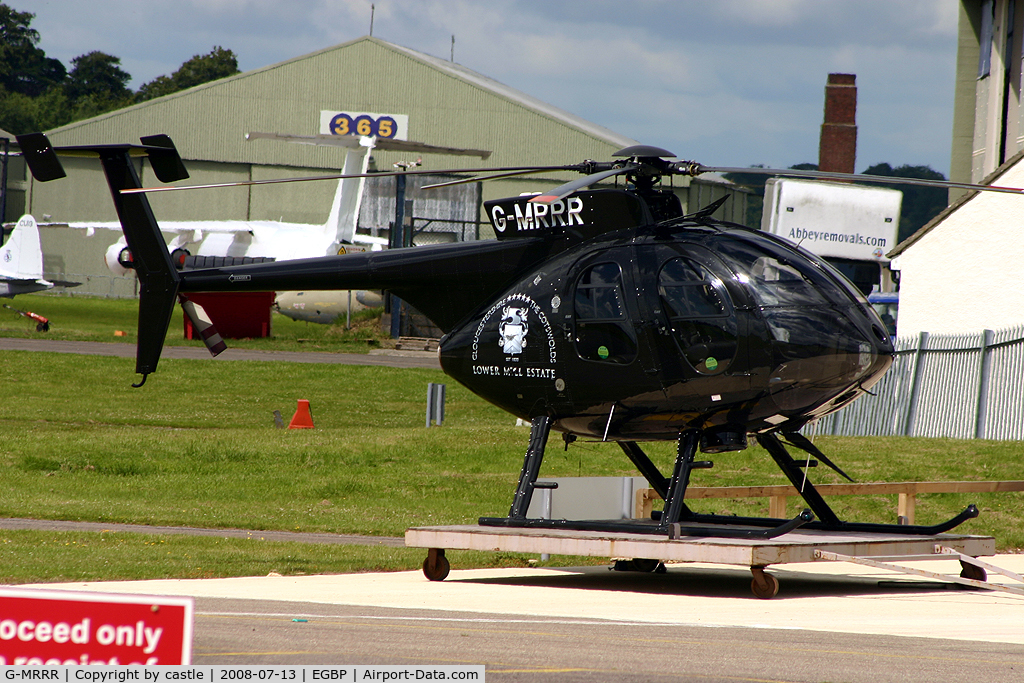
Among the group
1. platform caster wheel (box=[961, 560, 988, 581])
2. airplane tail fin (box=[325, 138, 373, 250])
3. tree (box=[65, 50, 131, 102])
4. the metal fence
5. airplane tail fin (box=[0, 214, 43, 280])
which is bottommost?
platform caster wheel (box=[961, 560, 988, 581])

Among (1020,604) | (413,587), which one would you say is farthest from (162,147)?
(1020,604)

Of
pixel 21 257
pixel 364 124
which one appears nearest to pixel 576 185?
pixel 21 257

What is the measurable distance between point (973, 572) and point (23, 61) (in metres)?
143

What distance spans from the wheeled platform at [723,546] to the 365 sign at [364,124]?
56.9m

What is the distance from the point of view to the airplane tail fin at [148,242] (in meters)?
13.9

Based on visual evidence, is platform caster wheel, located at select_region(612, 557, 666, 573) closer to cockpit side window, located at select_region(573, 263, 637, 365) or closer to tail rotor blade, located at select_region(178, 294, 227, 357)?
cockpit side window, located at select_region(573, 263, 637, 365)

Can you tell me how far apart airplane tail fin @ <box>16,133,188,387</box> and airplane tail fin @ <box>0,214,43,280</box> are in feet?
116

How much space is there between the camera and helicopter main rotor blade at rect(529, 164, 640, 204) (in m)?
10.3

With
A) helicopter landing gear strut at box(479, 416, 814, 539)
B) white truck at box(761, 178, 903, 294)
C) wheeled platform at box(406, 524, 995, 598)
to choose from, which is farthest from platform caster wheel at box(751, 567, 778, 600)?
white truck at box(761, 178, 903, 294)

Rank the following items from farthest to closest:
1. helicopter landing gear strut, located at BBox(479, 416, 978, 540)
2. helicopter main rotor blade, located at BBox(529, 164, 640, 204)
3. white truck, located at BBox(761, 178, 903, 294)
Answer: white truck, located at BBox(761, 178, 903, 294) → helicopter landing gear strut, located at BBox(479, 416, 978, 540) → helicopter main rotor blade, located at BBox(529, 164, 640, 204)

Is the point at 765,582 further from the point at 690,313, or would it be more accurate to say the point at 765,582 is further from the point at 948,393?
the point at 948,393

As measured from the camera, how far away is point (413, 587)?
36.1 ft

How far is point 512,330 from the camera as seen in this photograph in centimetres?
1192

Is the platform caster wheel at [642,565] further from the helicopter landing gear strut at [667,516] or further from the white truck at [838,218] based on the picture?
the white truck at [838,218]
